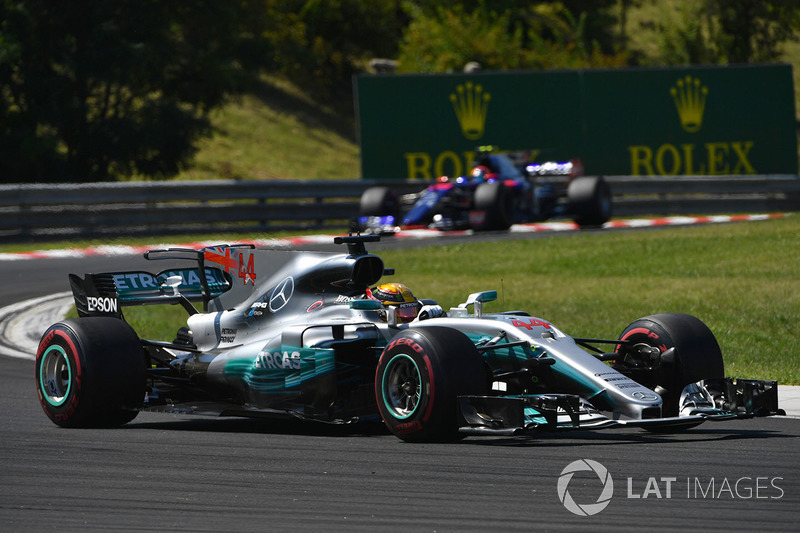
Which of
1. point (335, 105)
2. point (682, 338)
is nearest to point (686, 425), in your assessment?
point (682, 338)

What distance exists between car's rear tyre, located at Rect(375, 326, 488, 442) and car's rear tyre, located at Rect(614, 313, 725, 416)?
1.50 metres

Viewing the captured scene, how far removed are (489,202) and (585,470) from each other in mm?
17168

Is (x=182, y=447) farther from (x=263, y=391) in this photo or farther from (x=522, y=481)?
(x=522, y=481)

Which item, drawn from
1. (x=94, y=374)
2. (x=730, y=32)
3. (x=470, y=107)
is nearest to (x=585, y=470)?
(x=94, y=374)

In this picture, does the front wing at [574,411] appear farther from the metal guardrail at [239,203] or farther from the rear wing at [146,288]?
the metal guardrail at [239,203]

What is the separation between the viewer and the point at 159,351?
417 inches

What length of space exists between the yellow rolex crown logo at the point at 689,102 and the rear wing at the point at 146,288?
21647 millimetres

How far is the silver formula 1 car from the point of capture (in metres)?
8.11

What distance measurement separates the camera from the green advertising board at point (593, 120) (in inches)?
1169

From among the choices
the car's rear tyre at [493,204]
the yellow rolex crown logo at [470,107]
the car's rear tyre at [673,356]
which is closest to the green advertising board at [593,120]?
the yellow rolex crown logo at [470,107]

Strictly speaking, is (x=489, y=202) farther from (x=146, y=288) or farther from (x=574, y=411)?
(x=574, y=411)

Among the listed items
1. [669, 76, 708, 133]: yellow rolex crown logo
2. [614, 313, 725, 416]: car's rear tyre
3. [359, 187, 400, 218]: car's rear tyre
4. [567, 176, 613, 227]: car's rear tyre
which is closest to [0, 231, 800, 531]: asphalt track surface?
[614, 313, 725, 416]: car's rear tyre

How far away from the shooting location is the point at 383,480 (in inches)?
282

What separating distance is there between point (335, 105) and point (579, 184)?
96.0ft
